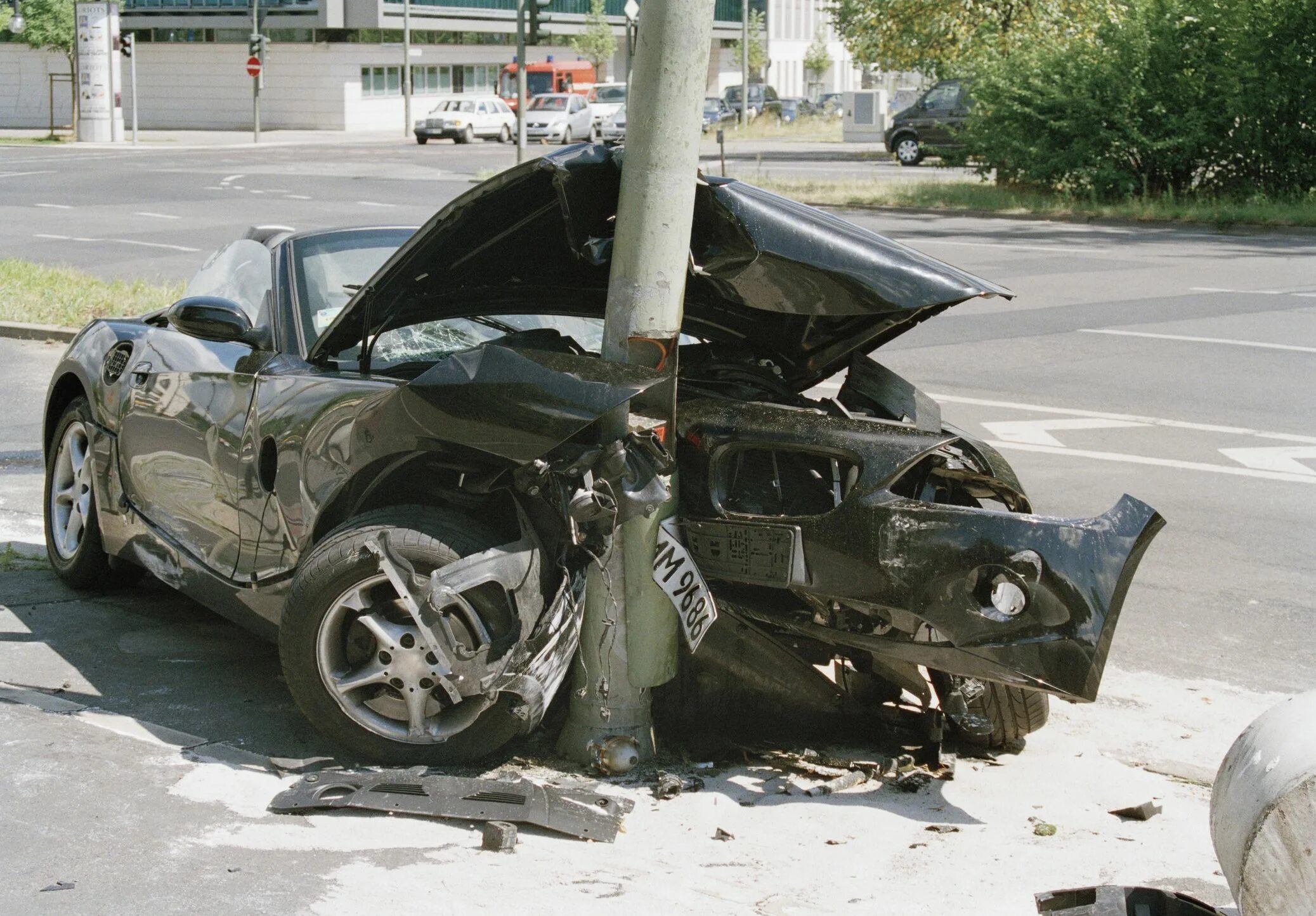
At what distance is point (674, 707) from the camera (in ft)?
15.4

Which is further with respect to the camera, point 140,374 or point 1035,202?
point 1035,202

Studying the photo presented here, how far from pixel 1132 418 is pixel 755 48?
89.4 metres

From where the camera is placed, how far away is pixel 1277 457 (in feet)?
30.1

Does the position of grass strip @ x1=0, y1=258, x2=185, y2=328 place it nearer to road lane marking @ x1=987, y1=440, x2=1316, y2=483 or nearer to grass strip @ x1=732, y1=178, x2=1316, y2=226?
road lane marking @ x1=987, y1=440, x2=1316, y2=483

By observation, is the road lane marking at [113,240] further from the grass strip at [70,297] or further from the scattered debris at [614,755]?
the scattered debris at [614,755]

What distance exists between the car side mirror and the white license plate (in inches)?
67.1

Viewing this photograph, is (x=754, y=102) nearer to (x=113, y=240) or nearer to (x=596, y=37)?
Answer: (x=596, y=37)

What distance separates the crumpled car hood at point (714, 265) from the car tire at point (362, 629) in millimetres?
839

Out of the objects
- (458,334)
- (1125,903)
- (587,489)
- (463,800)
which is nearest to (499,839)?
(463,800)

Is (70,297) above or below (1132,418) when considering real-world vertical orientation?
above

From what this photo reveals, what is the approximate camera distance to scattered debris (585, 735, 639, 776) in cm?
442

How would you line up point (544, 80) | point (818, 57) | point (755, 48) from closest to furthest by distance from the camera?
point (544, 80)
point (755, 48)
point (818, 57)

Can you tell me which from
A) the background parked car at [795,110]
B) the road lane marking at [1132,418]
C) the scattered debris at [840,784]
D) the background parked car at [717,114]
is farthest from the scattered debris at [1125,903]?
the background parked car at [795,110]

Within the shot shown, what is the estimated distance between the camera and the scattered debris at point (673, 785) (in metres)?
4.27
